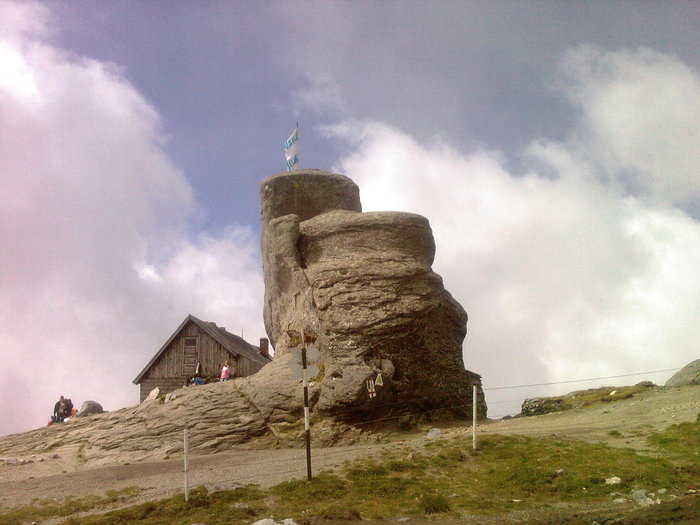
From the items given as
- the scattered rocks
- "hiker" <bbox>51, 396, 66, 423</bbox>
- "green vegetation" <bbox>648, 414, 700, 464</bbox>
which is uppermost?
"hiker" <bbox>51, 396, 66, 423</bbox>

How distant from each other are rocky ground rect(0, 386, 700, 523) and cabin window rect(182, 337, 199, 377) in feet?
27.3

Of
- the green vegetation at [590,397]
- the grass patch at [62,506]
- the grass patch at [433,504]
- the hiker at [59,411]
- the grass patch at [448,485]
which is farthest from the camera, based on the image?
the hiker at [59,411]

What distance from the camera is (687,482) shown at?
48.9ft

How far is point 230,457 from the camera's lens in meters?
20.7

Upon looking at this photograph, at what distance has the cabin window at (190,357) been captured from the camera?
3388 centimetres

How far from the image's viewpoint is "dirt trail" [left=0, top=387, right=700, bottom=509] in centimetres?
1694

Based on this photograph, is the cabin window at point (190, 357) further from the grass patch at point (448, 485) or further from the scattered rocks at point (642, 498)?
the scattered rocks at point (642, 498)

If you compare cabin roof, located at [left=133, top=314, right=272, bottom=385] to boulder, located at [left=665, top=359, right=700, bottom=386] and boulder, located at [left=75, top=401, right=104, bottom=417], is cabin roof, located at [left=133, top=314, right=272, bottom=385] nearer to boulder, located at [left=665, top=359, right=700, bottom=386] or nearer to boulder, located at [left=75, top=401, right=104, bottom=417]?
boulder, located at [left=75, top=401, right=104, bottom=417]

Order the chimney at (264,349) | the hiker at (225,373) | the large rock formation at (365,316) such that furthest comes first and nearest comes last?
1. the chimney at (264,349)
2. the hiker at (225,373)
3. the large rock formation at (365,316)

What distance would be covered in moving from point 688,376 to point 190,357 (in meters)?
22.5

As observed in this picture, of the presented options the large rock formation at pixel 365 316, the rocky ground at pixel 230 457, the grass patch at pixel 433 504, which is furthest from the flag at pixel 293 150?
the grass patch at pixel 433 504

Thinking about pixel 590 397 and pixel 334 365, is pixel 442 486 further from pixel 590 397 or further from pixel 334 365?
pixel 590 397

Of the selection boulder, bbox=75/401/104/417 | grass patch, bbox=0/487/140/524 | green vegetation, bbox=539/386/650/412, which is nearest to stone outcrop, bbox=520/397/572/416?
green vegetation, bbox=539/386/650/412

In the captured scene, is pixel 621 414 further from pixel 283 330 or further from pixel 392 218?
pixel 283 330
